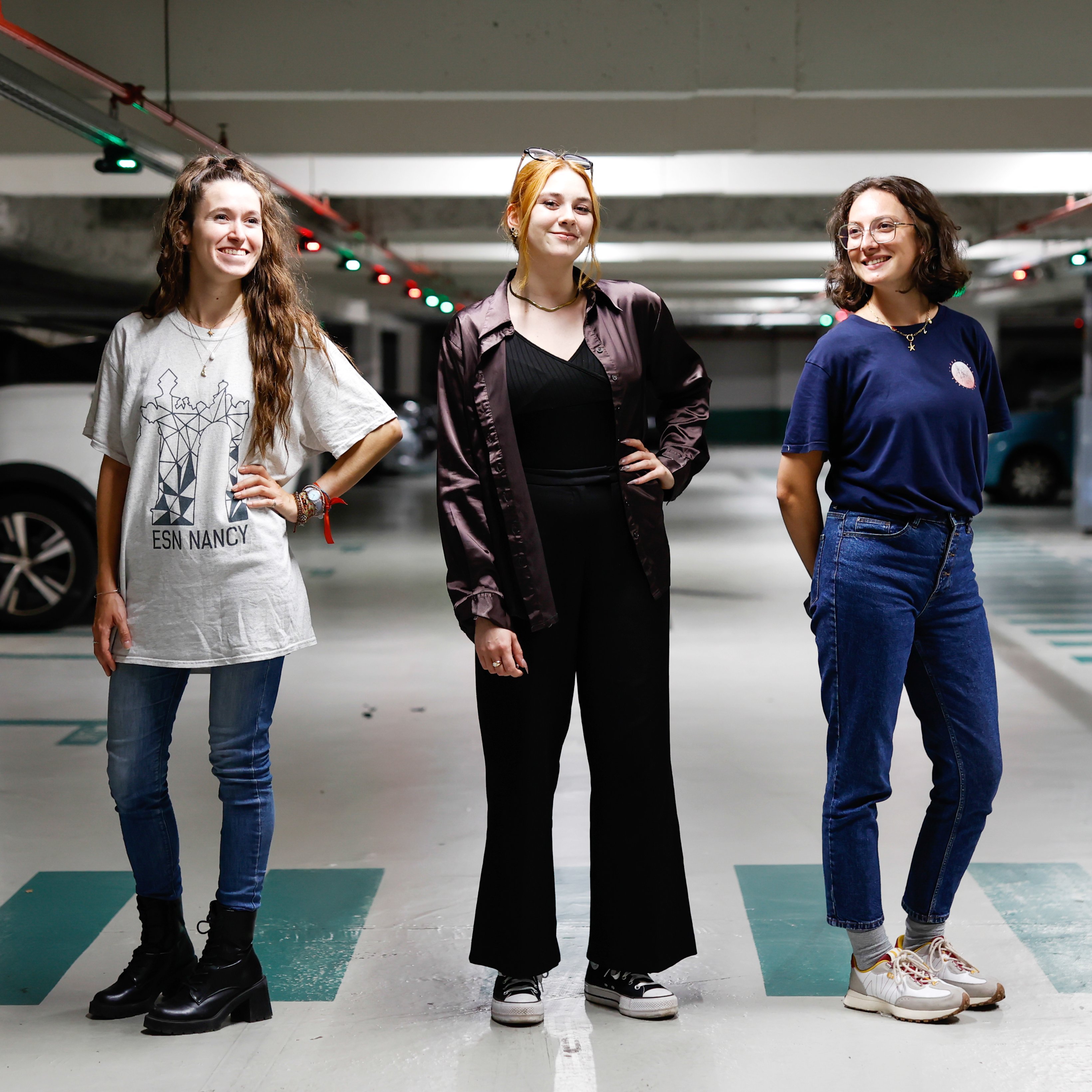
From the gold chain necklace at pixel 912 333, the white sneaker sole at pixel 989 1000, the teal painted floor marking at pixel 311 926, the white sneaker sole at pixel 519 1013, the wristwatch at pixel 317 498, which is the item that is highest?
the gold chain necklace at pixel 912 333

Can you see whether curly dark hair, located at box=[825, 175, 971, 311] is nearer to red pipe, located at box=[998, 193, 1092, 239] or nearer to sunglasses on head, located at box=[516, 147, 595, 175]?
sunglasses on head, located at box=[516, 147, 595, 175]

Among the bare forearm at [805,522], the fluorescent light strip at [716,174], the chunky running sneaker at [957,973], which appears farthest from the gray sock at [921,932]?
the fluorescent light strip at [716,174]

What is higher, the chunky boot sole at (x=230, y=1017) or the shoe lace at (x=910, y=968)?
the shoe lace at (x=910, y=968)

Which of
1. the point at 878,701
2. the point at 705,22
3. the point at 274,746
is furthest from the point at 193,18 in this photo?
the point at 878,701

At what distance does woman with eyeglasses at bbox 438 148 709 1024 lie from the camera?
2.59 metres

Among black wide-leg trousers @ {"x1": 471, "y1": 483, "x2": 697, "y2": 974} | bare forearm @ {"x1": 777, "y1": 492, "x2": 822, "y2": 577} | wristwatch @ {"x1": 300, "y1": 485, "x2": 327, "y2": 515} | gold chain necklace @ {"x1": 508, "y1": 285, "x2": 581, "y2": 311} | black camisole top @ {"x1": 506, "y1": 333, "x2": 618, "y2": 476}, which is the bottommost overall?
black wide-leg trousers @ {"x1": 471, "y1": 483, "x2": 697, "y2": 974}

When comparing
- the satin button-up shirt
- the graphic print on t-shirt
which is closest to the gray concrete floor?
the satin button-up shirt

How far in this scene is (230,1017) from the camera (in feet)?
8.93

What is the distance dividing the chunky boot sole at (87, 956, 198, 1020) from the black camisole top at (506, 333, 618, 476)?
1269 mm

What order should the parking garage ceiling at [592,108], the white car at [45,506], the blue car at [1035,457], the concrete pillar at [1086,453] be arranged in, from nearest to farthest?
the parking garage ceiling at [592,108] → the white car at [45,506] → the concrete pillar at [1086,453] → the blue car at [1035,457]

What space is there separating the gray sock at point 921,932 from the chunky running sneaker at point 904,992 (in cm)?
9

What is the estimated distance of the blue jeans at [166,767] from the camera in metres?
2.62

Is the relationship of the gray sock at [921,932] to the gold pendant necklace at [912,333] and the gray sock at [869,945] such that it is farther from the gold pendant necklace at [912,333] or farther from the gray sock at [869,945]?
the gold pendant necklace at [912,333]

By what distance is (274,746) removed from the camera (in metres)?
5.04
